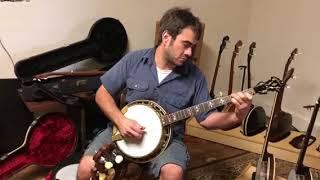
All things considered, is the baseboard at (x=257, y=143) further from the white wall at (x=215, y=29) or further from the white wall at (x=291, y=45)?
the white wall at (x=215, y=29)

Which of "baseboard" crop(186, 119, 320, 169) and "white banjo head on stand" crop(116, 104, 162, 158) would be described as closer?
"white banjo head on stand" crop(116, 104, 162, 158)

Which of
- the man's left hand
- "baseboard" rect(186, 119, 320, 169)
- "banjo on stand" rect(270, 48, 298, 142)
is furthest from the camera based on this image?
"banjo on stand" rect(270, 48, 298, 142)

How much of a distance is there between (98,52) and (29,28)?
45 centimetres

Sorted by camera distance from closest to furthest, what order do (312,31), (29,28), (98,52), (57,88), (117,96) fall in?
1. (117,96)
2. (57,88)
3. (29,28)
4. (98,52)
5. (312,31)

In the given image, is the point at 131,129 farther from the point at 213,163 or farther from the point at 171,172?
the point at 213,163

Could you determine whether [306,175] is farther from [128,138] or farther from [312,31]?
[312,31]

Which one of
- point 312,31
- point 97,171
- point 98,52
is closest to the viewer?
point 97,171

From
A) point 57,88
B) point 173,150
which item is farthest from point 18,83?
point 173,150

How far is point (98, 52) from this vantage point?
2668 millimetres

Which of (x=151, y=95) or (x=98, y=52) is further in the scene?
(x=98, y=52)

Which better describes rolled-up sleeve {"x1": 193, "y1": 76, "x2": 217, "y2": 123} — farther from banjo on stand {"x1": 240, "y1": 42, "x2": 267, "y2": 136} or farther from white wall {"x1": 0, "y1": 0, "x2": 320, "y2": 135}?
white wall {"x1": 0, "y1": 0, "x2": 320, "y2": 135}

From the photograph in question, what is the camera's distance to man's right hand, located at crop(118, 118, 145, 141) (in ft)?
5.92

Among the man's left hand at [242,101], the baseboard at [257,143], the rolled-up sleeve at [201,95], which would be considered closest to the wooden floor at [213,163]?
the baseboard at [257,143]

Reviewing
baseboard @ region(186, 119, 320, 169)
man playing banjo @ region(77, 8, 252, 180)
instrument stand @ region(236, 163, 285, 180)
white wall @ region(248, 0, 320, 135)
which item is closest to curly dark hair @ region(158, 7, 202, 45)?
man playing banjo @ region(77, 8, 252, 180)
